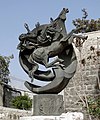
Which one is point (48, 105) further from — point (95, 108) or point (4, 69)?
point (4, 69)

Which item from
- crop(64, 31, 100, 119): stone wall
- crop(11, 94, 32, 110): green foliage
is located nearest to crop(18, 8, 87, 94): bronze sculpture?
crop(64, 31, 100, 119): stone wall

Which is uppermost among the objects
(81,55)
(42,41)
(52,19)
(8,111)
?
(81,55)

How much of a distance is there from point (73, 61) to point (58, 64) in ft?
0.81

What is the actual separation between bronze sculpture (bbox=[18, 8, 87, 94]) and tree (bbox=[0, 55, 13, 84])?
15.4 meters

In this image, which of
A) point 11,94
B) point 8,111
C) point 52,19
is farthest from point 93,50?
point 11,94

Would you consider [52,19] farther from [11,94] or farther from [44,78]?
[11,94]

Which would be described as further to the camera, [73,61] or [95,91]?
[95,91]

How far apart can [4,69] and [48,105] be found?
16.5 m

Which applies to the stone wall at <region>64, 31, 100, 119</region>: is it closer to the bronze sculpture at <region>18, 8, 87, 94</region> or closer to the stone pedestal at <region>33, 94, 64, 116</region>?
the bronze sculpture at <region>18, 8, 87, 94</region>

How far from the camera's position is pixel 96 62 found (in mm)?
11297

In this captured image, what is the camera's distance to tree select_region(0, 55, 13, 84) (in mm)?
20597

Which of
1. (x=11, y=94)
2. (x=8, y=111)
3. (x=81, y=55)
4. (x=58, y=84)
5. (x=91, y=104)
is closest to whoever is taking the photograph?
(x=58, y=84)

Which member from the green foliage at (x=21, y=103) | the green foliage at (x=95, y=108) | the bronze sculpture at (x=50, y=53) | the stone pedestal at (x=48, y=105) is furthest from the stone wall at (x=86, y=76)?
the green foliage at (x=21, y=103)

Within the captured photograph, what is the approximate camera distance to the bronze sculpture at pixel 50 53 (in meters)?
4.95
